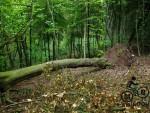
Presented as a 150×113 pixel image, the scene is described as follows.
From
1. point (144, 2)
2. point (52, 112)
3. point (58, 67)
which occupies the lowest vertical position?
point (58, 67)

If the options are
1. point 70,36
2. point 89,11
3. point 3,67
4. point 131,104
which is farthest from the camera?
point 70,36

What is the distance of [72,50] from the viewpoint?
28.4 m

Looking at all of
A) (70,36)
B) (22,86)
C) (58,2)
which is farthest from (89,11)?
(22,86)

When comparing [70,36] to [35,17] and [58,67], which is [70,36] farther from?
[58,67]

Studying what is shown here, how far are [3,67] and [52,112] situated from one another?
13810 mm

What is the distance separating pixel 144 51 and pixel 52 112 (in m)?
16.8

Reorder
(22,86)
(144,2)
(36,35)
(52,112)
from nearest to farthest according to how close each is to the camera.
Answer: (52,112) → (22,86) → (144,2) → (36,35)

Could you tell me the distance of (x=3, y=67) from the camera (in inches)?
730

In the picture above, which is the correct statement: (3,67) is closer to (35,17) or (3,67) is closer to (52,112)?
(35,17)

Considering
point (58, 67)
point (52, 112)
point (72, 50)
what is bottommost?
point (72, 50)

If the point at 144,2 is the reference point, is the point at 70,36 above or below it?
below

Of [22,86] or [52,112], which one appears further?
[22,86]

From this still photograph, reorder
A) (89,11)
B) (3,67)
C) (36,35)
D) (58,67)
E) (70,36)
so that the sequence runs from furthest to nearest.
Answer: (70,36) < (36,35) < (89,11) < (3,67) < (58,67)

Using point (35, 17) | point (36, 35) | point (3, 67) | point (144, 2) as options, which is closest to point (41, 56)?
point (36, 35)
